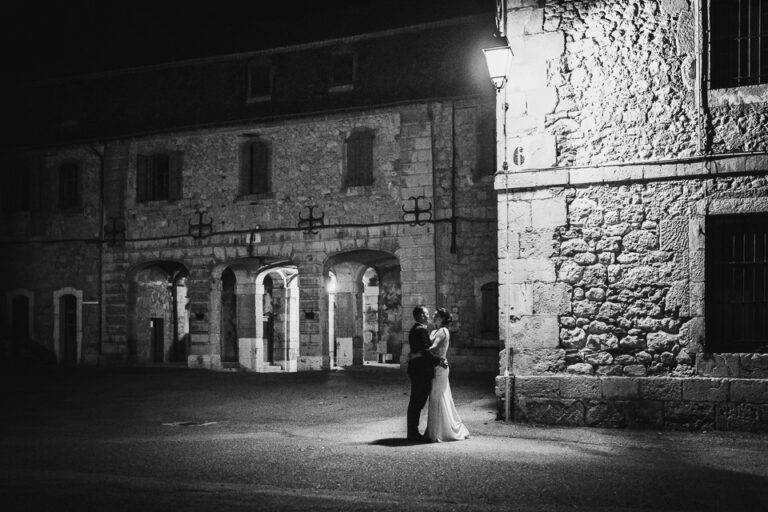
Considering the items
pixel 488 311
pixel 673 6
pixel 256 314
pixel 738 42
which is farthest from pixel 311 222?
pixel 738 42

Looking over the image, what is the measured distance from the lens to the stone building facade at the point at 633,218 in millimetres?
9586

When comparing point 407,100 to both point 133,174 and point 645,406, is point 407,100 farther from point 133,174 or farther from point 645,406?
point 645,406

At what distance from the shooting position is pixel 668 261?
386 inches

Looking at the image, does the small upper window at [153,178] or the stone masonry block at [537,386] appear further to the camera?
the small upper window at [153,178]

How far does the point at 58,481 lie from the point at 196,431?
11.5ft

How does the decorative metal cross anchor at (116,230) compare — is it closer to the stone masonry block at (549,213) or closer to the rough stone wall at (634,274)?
the stone masonry block at (549,213)

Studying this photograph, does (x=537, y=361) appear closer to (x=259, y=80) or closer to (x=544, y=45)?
(x=544, y=45)

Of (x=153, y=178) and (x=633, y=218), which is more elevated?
(x=153, y=178)

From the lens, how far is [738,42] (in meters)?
9.92

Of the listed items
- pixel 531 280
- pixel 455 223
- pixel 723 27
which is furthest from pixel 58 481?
pixel 455 223

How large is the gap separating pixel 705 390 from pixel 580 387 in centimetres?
152

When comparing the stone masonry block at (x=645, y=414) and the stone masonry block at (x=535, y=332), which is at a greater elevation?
the stone masonry block at (x=535, y=332)

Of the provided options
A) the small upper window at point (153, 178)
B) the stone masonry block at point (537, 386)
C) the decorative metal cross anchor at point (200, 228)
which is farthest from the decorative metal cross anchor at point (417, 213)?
the stone masonry block at point (537, 386)

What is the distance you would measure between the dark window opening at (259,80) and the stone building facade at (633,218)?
12.6 meters
